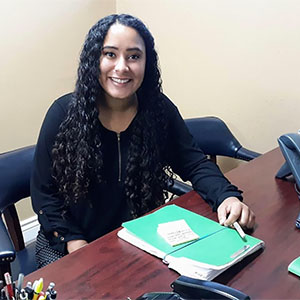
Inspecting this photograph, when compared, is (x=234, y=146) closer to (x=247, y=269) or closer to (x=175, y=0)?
(x=175, y=0)

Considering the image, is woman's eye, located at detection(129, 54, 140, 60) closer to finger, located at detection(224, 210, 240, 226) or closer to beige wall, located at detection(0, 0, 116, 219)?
finger, located at detection(224, 210, 240, 226)

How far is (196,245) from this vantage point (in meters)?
1.01

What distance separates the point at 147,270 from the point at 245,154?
1163 millimetres

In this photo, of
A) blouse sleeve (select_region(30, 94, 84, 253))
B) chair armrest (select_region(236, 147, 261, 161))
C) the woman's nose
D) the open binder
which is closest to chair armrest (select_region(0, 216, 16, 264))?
blouse sleeve (select_region(30, 94, 84, 253))

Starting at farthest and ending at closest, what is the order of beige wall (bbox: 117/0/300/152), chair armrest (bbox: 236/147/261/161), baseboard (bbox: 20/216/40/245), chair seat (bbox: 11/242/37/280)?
1. baseboard (bbox: 20/216/40/245)
2. chair armrest (bbox: 236/147/261/161)
3. beige wall (bbox: 117/0/300/152)
4. chair seat (bbox: 11/242/37/280)

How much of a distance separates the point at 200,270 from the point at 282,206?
0.46 m

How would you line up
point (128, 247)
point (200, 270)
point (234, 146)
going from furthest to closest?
point (234, 146), point (128, 247), point (200, 270)

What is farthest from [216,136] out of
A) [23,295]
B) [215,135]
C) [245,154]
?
[23,295]

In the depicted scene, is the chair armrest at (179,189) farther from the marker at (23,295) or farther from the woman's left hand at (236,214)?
the marker at (23,295)

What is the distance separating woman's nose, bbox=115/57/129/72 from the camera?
130 centimetres

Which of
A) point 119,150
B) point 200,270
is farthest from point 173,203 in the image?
point 200,270

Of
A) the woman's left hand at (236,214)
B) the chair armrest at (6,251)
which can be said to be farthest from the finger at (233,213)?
the chair armrest at (6,251)

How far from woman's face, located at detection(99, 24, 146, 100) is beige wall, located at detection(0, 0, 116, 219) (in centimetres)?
93

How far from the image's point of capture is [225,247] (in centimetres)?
100
